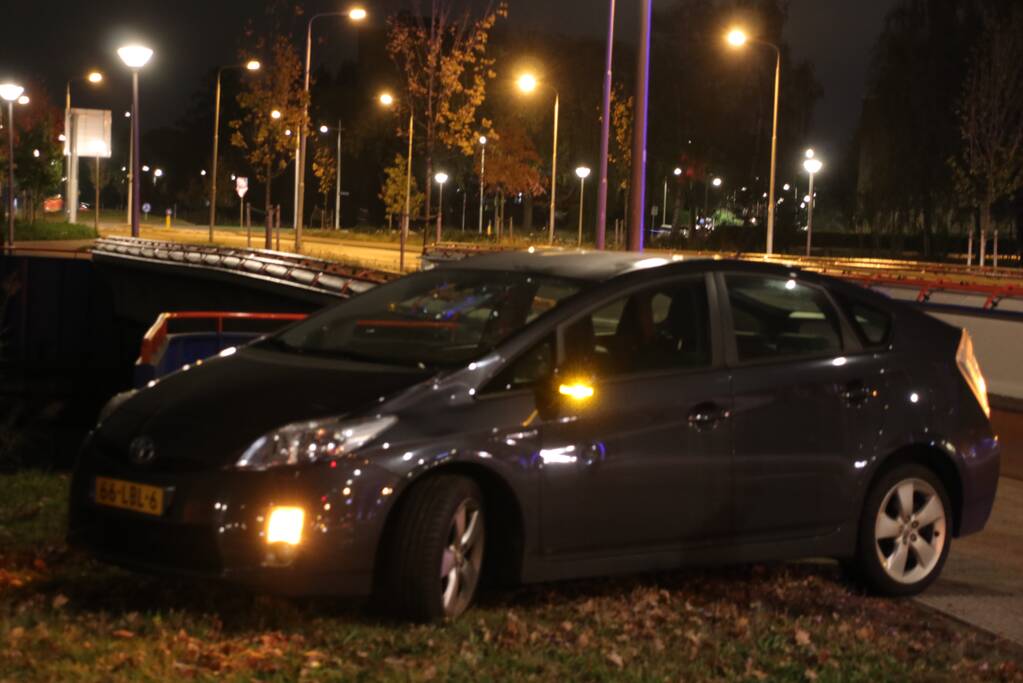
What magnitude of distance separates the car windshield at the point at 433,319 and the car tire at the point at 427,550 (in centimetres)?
56

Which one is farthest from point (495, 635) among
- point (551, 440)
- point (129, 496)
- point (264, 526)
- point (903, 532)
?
point (903, 532)

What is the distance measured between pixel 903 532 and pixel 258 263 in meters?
29.2

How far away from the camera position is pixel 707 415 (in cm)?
677

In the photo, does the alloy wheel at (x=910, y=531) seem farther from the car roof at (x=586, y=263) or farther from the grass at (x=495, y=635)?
the car roof at (x=586, y=263)

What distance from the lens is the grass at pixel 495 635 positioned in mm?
5512

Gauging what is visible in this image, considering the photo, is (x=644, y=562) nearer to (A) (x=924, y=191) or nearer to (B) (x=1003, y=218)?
(A) (x=924, y=191)

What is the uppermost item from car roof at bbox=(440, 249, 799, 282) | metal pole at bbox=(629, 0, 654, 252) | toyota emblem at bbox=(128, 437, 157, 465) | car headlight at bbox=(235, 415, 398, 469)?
metal pole at bbox=(629, 0, 654, 252)

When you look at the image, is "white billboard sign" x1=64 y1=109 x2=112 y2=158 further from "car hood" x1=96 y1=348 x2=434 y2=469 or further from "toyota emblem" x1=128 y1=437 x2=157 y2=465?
"toyota emblem" x1=128 y1=437 x2=157 y2=465

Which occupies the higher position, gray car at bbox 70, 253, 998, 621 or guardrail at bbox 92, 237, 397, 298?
gray car at bbox 70, 253, 998, 621

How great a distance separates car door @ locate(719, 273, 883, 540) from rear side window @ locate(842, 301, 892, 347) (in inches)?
3.2

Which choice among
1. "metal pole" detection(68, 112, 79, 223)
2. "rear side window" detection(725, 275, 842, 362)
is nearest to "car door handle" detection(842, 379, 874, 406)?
"rear side window" detection(725, 275, 842, 362)

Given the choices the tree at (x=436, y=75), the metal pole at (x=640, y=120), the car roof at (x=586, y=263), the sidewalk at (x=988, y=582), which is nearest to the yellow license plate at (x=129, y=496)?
the car roof at (x=586, y=263)

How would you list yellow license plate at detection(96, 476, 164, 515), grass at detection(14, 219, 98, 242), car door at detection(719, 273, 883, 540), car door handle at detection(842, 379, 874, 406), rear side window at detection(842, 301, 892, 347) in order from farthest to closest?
1. grass at detection(14, 219, 98, 242)
2. rear side window at detection(842, 301, 892, 347)
3. car door handle at detection(842, 379, 874, 406)
4. car door at detection(719, 273, 883, 540)
5. yellow license plate at detection(96, 476, 164, 515)

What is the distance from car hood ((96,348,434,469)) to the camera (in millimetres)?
5922
